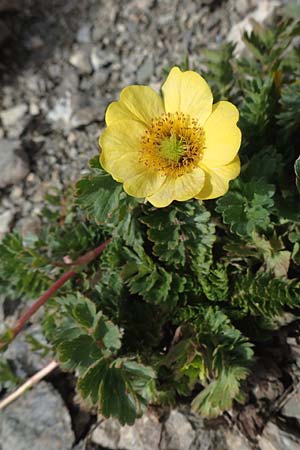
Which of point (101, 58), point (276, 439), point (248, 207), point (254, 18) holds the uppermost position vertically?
point (254, 18)

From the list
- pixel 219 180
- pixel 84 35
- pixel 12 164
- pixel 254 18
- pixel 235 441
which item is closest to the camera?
pixel 219 180

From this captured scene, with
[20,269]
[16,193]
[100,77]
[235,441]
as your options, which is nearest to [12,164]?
[16,193]

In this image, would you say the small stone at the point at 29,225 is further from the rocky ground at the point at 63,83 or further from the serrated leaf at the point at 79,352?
the serrated leaf at the point at 79,352

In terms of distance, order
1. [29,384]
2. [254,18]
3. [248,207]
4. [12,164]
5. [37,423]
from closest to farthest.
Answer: [248,207] < [37,423] < [29,384] < [12,164] < [254,18]

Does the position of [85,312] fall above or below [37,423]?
above

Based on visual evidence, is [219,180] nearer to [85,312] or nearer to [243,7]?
[85,312]

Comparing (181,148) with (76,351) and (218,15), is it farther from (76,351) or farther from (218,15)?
(218,15)

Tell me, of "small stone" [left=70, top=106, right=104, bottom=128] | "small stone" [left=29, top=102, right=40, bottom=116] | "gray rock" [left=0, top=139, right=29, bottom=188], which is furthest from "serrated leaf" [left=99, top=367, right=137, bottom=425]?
"small stone" [left=29, top=102, right=40, bottom=116]

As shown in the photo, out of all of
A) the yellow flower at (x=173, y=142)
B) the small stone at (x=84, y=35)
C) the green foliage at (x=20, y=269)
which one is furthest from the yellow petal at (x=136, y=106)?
the small stone at (x=84, y=35)
